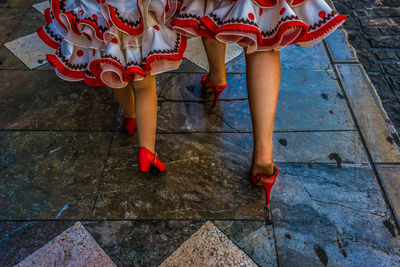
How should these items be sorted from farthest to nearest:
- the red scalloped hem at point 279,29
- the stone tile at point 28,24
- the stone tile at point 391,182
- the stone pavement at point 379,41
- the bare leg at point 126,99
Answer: the stone tile at point 28,24 < the stone pavement at point 379,41 < the bare leg at point 126,99 < the stone tile at point 391,182 < the red scalloped hem at point 279,29

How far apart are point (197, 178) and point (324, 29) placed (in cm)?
82

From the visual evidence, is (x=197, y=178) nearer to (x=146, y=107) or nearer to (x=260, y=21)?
(x=146, y=107)

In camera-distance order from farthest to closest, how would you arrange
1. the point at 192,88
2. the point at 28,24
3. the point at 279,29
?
1. the point at 28,24
2. the point at 192,88
3. the point at 279,29

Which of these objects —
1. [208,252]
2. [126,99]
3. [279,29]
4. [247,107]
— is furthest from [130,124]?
[279,29]

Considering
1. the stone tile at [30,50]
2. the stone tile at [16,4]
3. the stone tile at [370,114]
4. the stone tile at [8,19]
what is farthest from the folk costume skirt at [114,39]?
the stone tile at [16,4]

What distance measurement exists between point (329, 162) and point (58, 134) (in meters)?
1.41

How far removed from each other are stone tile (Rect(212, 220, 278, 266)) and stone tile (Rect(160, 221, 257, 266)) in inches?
0.9

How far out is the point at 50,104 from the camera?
5.79 feet

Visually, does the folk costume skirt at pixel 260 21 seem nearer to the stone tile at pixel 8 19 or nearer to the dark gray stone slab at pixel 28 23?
the dark gray stone slab at pixel 28 23

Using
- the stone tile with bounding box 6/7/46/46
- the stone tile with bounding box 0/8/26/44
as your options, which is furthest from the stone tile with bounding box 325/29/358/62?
the stone tile with bounding box 0/8/26/44

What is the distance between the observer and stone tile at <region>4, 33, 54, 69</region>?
6.63ft

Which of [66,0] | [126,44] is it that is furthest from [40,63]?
[126,44]

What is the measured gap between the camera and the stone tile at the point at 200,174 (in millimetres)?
1315

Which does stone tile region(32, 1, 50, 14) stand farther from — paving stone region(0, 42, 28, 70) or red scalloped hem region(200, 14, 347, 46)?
red scalloped hem region(200, 14, 347, 46)
